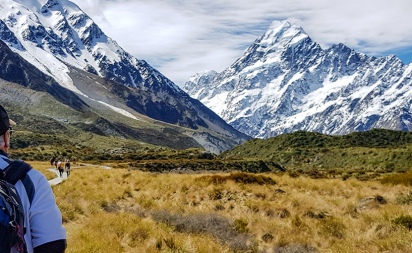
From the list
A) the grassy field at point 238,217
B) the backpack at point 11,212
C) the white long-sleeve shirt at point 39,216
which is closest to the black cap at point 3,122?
the white long-sleeve shirt at point 39,216

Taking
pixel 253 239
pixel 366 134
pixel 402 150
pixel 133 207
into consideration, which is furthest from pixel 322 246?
pixel 366 134

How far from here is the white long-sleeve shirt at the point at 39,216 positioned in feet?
12.5

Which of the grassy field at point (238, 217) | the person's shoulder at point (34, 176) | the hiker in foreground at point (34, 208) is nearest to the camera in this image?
the hiker in foreground at point (34, 208)

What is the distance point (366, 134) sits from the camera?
317 ft

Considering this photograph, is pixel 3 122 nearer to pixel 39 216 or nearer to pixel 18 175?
pixel 18 175

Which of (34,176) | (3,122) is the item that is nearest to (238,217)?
(34,176)

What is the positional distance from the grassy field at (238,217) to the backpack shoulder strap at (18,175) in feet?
16.3

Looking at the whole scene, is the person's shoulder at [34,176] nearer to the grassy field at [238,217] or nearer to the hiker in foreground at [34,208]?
the hiker in foreground at [34,208]

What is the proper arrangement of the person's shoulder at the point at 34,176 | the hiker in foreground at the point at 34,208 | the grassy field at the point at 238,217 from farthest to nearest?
the grassy field at the point at 238,217, the person's shoulder at the point at 34,176, the hiker in foreground at the point at 34,208

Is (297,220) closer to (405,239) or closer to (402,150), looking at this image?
(405,239)

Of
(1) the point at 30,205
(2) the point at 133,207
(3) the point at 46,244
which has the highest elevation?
(1) the point at 30,205

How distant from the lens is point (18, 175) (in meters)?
3.83

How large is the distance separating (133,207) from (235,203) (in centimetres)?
400

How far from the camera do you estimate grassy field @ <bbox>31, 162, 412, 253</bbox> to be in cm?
1024
